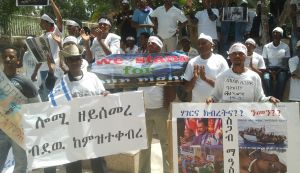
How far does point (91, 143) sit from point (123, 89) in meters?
1.88

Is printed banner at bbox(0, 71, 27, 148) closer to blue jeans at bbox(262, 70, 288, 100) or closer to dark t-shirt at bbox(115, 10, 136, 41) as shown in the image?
dark t-shirt at bbox(115, 10, 136, 41)

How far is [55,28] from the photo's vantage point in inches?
301

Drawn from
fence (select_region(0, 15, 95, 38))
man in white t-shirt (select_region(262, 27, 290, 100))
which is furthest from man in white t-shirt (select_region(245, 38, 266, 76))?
fence (select_region(0, 15, 95, 38))

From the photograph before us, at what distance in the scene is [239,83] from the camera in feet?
16.8

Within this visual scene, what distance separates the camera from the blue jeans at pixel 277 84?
8.27 meters

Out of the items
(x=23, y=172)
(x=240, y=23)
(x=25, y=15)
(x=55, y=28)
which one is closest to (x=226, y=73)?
(x=23, y=172)

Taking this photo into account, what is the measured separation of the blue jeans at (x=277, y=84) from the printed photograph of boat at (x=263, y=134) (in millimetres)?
3250

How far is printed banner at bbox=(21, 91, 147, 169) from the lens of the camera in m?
5.07

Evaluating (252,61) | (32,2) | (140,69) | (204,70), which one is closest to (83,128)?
(140,69)

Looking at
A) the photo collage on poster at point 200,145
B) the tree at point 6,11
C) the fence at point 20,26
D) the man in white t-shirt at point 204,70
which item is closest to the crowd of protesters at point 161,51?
the man in white t-shirt at point 204,70

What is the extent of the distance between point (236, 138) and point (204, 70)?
1.05 metres

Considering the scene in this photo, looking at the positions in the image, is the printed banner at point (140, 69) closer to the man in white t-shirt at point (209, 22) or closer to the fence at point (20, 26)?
the man in white t-shirt at point (209, 22)

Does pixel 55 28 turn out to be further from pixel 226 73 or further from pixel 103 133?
pixel 226 73

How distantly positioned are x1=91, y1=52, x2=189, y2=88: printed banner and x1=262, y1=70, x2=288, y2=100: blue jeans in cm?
240
